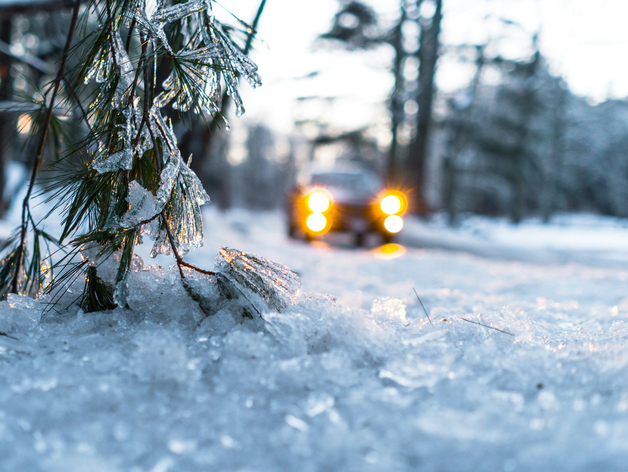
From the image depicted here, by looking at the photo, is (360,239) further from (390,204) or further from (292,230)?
(292,230)

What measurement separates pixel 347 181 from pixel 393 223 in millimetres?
1123

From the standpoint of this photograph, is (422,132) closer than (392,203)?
No

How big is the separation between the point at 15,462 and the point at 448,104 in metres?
14.7

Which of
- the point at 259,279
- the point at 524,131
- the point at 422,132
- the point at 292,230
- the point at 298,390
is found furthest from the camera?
the point at 524,131

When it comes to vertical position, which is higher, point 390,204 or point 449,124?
point 449,124

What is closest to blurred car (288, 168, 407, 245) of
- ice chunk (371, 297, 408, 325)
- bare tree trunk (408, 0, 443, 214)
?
ice chunk (371, 297, 408, 325)

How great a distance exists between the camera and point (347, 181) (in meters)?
7.46

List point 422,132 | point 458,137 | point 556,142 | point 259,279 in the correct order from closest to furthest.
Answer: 1. point 259,279
2. point 422,132
3. point 458,137
4. point 556,142

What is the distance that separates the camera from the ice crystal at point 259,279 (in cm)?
142

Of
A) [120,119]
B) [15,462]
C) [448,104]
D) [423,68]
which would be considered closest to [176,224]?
[120,119]

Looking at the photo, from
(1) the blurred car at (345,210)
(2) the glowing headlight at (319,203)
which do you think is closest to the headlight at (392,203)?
(1) the blurred car at (345,210)

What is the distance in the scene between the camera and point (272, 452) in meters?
0.80

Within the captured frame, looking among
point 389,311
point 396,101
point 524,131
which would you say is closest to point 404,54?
point 396,101

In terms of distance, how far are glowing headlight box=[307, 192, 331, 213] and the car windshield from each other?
49 cm
